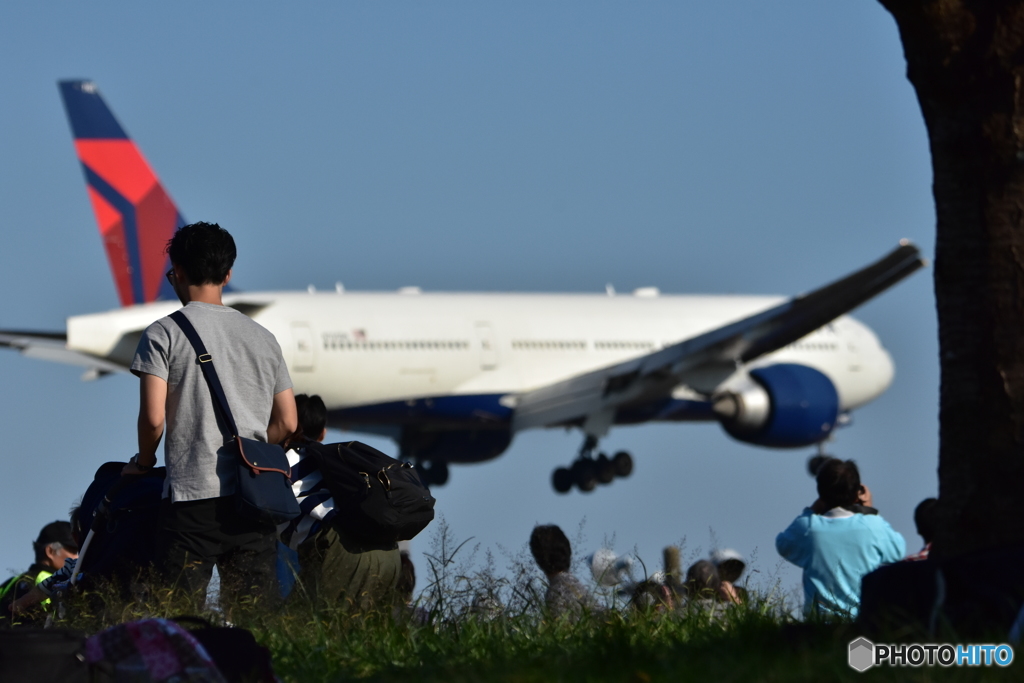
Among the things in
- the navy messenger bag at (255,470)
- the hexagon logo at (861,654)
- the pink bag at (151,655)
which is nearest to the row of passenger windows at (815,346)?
the navy messenger bag at (255,470)

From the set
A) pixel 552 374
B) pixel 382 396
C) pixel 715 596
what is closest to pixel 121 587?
pixel 715 596

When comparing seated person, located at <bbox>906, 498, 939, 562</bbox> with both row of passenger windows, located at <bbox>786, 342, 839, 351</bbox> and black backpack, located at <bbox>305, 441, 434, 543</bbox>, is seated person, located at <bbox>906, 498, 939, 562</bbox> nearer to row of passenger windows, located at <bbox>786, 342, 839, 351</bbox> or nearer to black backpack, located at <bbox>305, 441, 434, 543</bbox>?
black backpack, located at <bbox>305, 441, 434, 543</bbox>

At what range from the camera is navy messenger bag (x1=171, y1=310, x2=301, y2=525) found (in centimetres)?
545

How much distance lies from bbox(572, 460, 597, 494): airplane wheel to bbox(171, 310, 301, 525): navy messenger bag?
25346mm

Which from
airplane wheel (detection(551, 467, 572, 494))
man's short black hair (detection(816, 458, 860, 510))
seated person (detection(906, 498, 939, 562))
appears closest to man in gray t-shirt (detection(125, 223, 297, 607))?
man's short black hair (detection(816, 458, 860, 510))

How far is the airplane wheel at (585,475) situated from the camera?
3080cm

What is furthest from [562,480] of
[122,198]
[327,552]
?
[327,552]

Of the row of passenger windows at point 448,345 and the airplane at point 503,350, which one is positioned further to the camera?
the row of passenger windows at point 448,345

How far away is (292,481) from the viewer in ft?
19.7

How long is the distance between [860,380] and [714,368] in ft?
22.4

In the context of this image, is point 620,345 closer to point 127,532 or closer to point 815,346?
point 815,346

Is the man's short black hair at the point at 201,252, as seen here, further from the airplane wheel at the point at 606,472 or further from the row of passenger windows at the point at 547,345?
the airplane wheel at the point at 606,472

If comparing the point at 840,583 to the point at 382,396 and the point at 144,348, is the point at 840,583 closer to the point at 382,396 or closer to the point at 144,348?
the point at 144,348

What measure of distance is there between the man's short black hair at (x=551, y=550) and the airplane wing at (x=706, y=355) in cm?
1591
